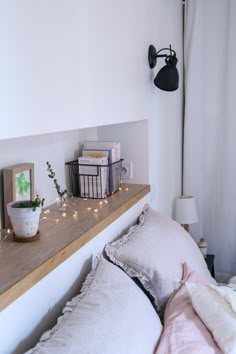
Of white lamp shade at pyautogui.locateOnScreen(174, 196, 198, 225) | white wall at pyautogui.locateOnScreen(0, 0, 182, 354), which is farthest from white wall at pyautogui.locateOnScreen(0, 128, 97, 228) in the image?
white lamp shade at pyautogui.locateOnScreen(174, 196, 198, 225)

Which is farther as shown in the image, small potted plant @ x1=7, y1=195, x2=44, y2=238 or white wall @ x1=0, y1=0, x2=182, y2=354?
small potted plant @ x1=7, y1=195, x2=44, y2=238

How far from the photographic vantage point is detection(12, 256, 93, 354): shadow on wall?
4.02 ft

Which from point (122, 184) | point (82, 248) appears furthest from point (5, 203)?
point (122, 184)

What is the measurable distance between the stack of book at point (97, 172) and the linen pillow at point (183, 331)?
2.19 ft

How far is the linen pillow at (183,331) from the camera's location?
134cm

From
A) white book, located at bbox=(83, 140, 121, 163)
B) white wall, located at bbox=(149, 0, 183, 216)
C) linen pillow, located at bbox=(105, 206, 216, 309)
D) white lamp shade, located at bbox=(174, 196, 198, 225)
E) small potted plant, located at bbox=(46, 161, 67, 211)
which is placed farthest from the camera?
white lamp shade, located at bbox=(174, 196, 198, 225)

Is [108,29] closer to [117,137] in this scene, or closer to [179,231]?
[117,137]

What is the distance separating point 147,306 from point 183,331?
146 mm

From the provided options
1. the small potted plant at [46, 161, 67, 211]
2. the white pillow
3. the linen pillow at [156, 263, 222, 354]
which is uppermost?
the small potted plant at [46, 161, 67, 211]

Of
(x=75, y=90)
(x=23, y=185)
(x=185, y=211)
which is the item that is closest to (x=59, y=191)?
(x=23, y=185)

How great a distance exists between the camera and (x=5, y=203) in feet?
4.95

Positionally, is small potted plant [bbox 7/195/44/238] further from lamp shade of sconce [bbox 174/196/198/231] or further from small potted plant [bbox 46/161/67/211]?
lamp shade of sconce [bbox 174/196/198/231]

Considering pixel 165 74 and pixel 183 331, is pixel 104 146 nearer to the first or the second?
pixel 165 74

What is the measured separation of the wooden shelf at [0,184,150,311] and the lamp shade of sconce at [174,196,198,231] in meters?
0.92
